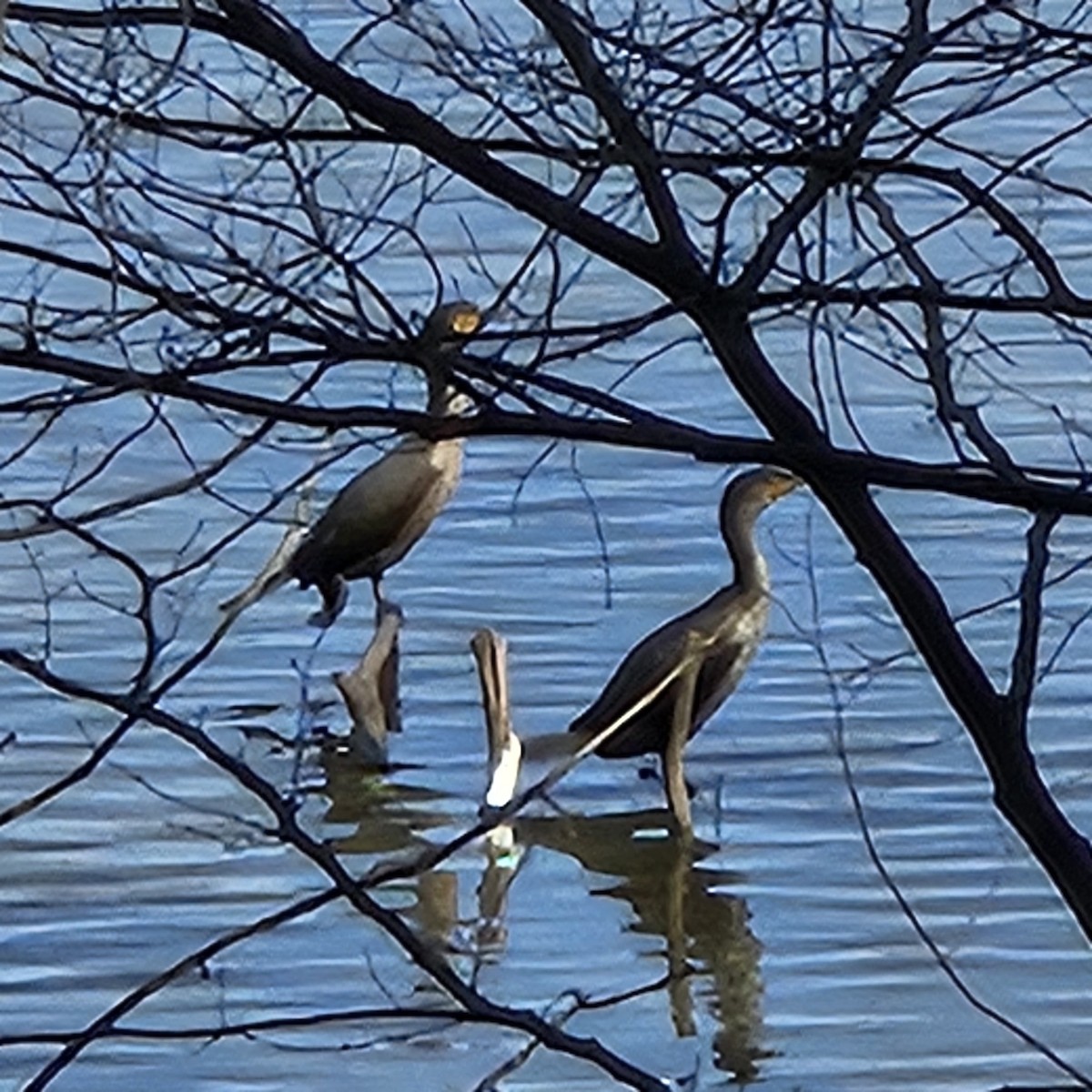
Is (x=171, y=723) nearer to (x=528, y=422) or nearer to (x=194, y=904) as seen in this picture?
(x=528, y=422)

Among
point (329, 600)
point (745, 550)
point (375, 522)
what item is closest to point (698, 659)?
point (745, 550)

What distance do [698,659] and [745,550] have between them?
0.59 m

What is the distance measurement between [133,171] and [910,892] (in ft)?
13.9

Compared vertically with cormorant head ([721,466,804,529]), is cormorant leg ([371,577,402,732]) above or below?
below

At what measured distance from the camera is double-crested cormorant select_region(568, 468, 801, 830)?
318 inches

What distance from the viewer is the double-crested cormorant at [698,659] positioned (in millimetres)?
8078

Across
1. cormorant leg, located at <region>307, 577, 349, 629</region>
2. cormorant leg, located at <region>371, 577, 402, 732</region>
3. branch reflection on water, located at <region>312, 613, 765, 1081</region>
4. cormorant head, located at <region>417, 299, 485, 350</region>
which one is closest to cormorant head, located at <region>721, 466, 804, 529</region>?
branch reflection on water, located at <region>312, 613, 765, 1081</region>

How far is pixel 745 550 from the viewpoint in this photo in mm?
8586

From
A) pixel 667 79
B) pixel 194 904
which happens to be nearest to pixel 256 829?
pixel 667 79

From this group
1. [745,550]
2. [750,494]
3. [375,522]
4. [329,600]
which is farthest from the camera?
[329,600]

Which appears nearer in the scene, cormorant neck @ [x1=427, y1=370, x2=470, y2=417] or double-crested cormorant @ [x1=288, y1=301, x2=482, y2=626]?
cormorant neck @ [x1=427, y1=370, x2=470, y2=417]

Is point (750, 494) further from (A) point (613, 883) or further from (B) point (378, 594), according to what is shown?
(B) point (378, 594)

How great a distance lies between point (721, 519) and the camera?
8727 mm

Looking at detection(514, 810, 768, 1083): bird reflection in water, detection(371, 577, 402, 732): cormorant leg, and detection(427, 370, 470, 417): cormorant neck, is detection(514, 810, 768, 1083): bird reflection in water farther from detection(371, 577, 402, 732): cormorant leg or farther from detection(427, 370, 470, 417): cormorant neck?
detection(427, 370, 470, 417): cormorant neck
